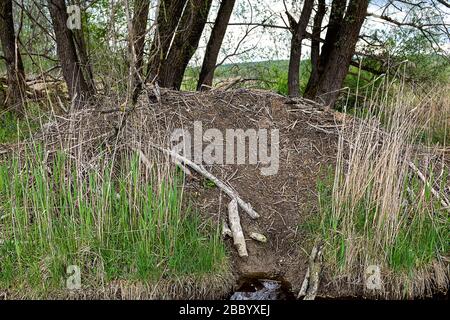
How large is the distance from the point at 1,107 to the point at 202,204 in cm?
441

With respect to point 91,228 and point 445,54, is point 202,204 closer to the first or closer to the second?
point 91,228

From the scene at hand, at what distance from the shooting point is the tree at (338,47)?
23.0ft

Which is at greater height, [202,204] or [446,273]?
[202,204]

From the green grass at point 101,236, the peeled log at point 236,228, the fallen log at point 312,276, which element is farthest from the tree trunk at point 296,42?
the green grass at point 101,236

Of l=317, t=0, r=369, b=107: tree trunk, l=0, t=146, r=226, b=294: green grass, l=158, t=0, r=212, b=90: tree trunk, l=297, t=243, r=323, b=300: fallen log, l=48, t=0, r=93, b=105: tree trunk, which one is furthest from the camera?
l=317, t=0, r=369, b=107: tree trunk

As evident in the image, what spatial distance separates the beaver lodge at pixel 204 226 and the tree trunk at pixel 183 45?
1939 millimetres

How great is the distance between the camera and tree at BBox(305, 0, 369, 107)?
700 centimetres

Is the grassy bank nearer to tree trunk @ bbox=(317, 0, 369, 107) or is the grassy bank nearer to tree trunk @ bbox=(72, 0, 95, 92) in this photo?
tree trunk @ bbox=(317, 0, 369, 107)

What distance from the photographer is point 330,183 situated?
469cm

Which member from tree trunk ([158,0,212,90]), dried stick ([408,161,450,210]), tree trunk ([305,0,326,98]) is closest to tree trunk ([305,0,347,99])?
tree trunk ([305,0,326,98])

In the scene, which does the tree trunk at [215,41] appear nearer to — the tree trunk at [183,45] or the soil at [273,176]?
the tree trunk at [183,45]
